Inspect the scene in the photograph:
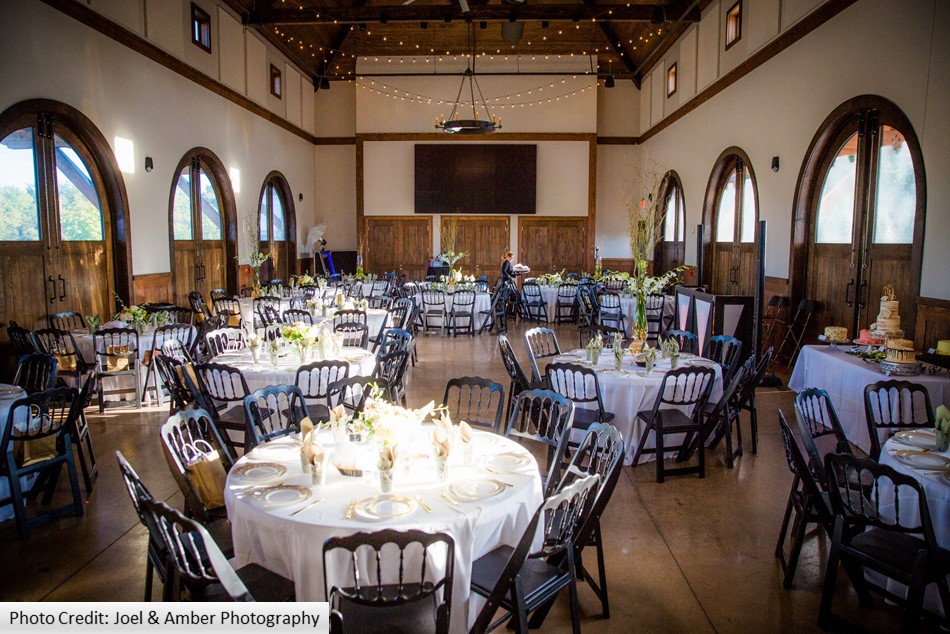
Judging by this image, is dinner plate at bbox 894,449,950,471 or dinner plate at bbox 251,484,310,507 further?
dinner plate at bbox 894,449,950,471

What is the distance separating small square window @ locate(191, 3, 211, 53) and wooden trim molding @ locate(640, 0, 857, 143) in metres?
9.12

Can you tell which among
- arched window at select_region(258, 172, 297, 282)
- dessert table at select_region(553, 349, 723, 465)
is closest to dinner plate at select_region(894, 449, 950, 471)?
dessert table at select_region(553, 349, 723, 465)

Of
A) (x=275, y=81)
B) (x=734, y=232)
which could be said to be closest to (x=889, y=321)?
(x=734, y=232)

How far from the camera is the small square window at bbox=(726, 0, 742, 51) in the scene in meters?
11.0

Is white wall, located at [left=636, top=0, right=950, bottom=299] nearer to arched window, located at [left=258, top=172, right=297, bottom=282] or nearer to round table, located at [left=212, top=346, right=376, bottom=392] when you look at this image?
round table, located at [left=212, top=346, right=376, bottom=392]

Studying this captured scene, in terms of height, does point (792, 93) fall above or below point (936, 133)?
above

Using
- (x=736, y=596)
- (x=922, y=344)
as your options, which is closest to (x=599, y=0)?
(x=922, y=344)

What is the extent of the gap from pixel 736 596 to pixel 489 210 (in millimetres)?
14803

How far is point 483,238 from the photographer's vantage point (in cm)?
1780

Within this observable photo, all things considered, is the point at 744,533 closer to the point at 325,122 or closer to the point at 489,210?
the point at 489,210

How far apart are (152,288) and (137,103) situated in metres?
2.69

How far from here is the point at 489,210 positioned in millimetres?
17562

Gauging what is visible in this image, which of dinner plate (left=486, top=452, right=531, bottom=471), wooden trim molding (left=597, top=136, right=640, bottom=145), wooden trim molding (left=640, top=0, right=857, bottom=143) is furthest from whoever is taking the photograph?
wooden trim molding (left=597, top=136, right=640, bottom=145)

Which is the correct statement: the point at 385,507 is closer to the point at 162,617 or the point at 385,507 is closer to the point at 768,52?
the point at 162,617
